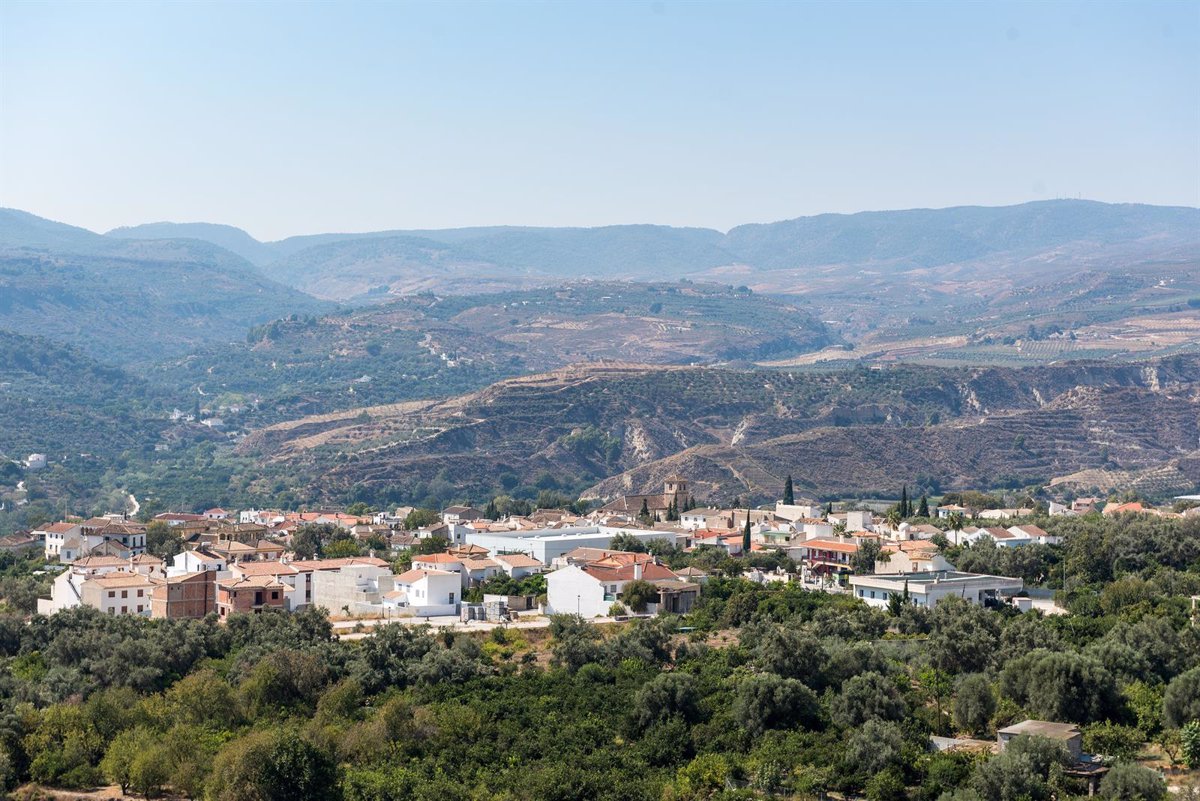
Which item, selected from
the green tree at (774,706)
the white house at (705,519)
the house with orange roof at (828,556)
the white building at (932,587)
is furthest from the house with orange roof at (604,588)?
the white house at (705,519)

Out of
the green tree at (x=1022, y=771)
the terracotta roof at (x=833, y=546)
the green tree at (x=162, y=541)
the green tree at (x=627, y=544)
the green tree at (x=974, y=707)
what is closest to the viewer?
the green tree at (x=1022, y=771)

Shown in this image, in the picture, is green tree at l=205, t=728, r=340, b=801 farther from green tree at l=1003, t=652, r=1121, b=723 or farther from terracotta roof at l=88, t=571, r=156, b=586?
terracotta roof at l=88, t=571, r=156, b=586

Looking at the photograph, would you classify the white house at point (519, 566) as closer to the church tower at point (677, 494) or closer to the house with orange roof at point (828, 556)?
the house with orange roof at point (828, 556)

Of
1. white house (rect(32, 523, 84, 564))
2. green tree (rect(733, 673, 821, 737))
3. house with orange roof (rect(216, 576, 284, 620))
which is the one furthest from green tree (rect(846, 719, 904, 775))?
white house (rect(32, 523, 84, 564))

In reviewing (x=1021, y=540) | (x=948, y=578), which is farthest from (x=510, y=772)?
(x=1021, y=540)

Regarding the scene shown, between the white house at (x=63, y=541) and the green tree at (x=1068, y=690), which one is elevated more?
the green tree at (x=1068, y=690)

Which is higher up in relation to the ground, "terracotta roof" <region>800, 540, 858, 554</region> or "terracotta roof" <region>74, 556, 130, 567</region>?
"terracotta roof" <region>74, 556, 130, 567</region>
